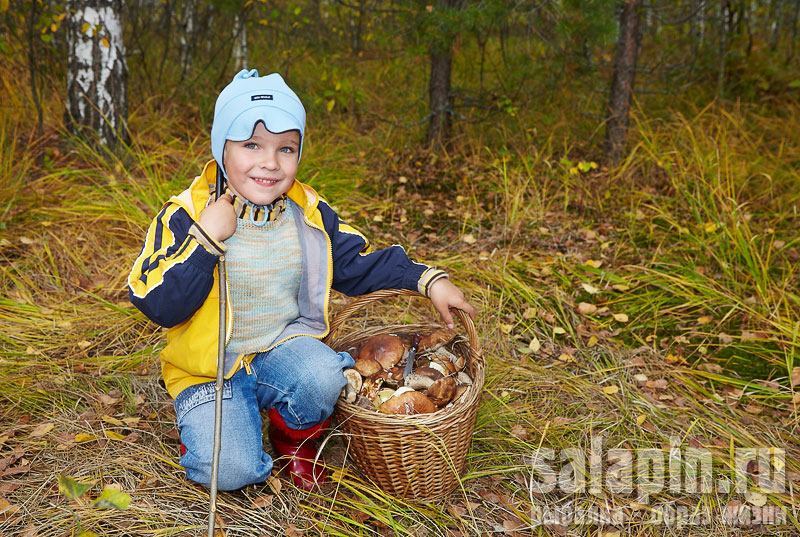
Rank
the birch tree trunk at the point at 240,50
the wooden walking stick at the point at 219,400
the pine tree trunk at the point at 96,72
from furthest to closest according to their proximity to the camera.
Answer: the birch tree trunk at the point at 240,50, the pine tree trunk at the point at 96,72, the wooden walking stick at the point at 219,400

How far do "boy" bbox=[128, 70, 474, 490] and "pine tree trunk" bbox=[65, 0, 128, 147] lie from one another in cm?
262

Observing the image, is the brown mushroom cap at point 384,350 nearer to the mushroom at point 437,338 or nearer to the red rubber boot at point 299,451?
the mushroom at point 437,338

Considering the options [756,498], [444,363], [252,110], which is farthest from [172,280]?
[756,498]

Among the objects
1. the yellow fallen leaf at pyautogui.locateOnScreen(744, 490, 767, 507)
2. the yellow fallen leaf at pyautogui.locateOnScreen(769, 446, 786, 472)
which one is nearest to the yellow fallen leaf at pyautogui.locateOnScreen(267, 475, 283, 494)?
the yellow fallen leaf at pyautogui.locateOnScreen(744, 490, 767, 507)

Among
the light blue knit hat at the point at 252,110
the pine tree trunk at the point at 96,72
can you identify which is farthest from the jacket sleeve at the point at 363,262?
the pine tree trunk at the point at 96,72

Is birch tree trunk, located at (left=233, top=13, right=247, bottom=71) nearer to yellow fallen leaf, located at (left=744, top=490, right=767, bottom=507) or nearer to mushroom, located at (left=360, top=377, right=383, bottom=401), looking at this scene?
mushroom, located at (left=360, top=377, right=383, bottom=401)

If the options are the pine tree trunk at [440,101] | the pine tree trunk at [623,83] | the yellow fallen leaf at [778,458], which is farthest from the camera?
the pine tree trunk at [440,101]

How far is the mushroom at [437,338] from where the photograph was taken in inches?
95.5

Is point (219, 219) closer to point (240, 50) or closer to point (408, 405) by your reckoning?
point (408, 405)

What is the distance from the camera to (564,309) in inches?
133

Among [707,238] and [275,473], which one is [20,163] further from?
[707,238]

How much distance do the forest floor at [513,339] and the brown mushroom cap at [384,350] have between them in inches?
12.6

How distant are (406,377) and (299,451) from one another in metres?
0.48

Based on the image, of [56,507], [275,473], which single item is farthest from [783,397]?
[56,507]
